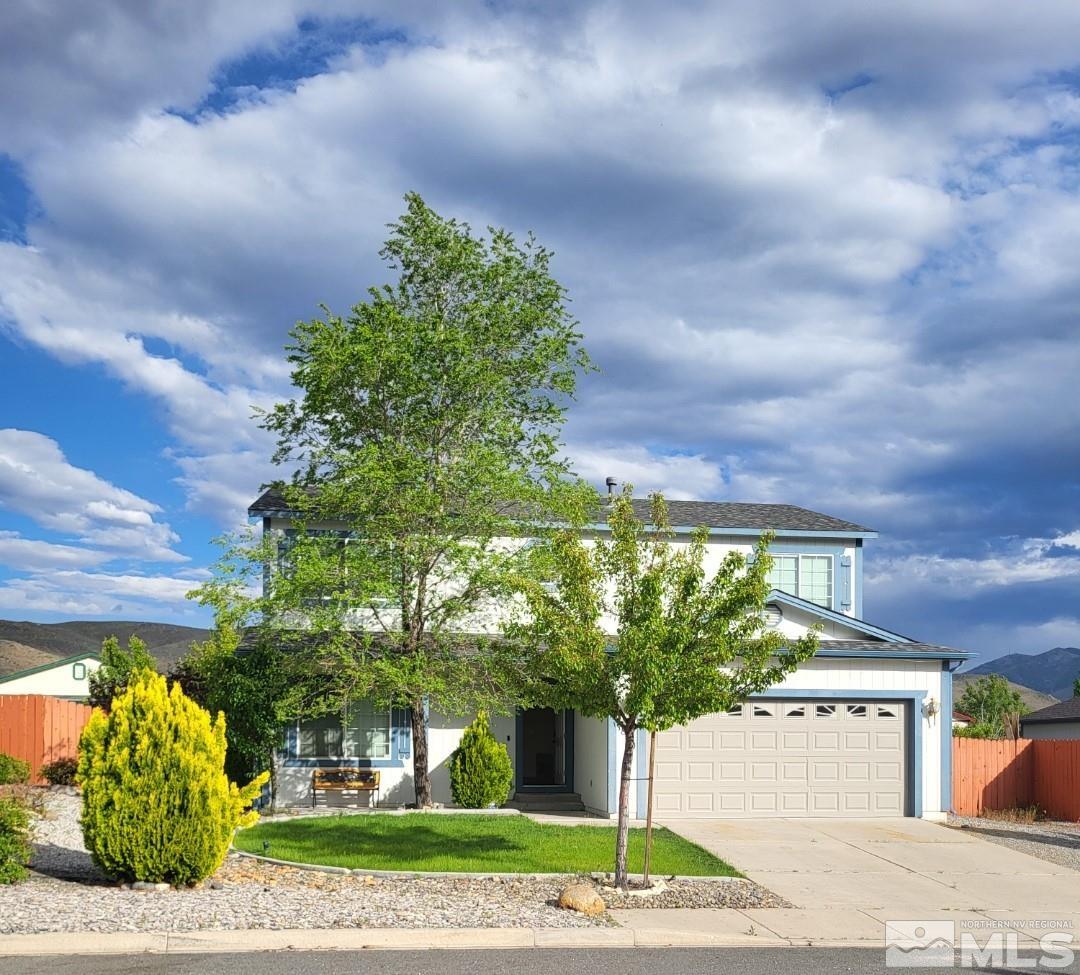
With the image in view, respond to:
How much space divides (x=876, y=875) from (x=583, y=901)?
567cm

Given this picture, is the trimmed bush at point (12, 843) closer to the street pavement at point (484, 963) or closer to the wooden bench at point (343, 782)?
the street pavement at point (484, 963)

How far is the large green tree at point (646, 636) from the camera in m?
13.8

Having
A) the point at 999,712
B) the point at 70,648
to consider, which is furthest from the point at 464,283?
the point at 70,648

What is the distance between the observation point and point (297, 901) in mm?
12992

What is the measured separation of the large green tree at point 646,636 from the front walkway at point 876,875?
2.58 m

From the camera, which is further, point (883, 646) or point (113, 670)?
point (113, 670)

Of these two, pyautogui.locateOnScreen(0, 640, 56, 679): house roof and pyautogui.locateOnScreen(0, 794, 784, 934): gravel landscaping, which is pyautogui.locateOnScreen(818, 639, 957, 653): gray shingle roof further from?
pyautogui.locateOnScreen(0, 640, 56, 679): house roof

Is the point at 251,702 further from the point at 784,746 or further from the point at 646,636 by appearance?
the point at 646,636

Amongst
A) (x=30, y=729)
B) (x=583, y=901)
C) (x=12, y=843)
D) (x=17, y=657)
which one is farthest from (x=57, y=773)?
(x=17, y=657)

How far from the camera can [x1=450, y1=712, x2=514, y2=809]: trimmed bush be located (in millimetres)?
22031

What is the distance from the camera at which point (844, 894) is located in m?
14.9

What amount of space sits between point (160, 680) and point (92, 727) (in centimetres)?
94

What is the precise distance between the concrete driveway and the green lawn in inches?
38.0

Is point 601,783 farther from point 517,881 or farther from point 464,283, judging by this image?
point 464,283
